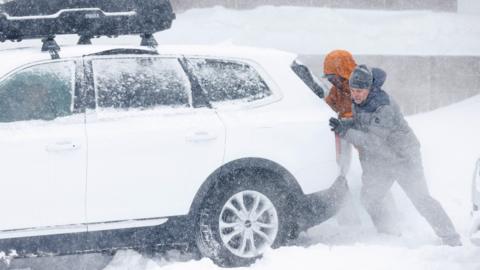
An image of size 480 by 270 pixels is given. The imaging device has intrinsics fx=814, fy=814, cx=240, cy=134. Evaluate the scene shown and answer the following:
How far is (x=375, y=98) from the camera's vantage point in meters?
6.55

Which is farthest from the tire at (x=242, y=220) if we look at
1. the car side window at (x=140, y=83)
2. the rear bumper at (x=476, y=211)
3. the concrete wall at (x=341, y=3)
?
the concrete wall at (x=341, y=3)

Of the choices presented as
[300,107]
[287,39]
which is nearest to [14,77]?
[300,107]

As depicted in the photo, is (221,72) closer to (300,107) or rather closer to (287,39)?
(300,107)

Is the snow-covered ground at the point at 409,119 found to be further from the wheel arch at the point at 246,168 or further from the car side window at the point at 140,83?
the car side window at the point at 140,83

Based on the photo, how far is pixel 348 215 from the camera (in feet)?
22.1

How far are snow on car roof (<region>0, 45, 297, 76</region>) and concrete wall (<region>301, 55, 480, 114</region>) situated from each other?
551 centimetres

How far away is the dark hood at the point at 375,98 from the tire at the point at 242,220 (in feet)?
3.54

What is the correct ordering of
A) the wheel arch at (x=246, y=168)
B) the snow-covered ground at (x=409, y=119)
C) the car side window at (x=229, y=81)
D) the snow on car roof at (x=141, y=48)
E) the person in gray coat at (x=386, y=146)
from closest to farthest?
the snow on car roof at (x=141, y=48) < the snow-covered ground at (x=409, y=119) < the wheel arch at (x=246, y=168) < the car side window at (x=229, y=81) < the person in gray coat at (x=386, y=146)

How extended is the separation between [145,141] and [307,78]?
1458 millimetres

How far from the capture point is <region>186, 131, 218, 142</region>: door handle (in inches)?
227

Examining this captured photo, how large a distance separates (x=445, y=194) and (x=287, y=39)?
16.8ft

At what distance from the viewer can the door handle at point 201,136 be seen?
576cm

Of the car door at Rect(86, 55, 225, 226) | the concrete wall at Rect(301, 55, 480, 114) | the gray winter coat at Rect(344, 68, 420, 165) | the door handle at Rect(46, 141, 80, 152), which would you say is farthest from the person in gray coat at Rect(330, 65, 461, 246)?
the concrete wall at Rect(301, 55, 480, 114)

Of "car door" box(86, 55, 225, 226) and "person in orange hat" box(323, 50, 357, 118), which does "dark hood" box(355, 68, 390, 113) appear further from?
"car door" box(86, 55, 225, 226)
